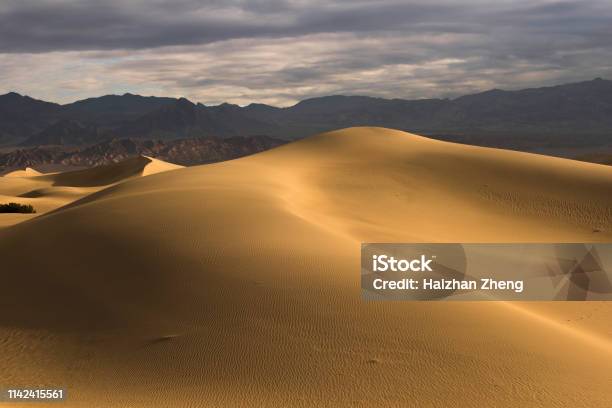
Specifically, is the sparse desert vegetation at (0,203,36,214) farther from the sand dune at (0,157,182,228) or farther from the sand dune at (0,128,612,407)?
the sand dune at (0,157,182,228)

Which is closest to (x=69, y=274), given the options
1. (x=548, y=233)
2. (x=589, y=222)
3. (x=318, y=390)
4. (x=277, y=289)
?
(x=277, y=289)

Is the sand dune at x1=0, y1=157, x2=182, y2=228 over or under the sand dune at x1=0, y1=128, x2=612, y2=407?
under

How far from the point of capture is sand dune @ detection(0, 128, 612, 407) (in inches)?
330

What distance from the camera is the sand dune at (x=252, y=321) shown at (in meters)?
8.38

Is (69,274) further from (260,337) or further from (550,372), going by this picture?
(550,372)

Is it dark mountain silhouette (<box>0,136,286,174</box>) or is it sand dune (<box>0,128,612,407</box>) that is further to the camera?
dark mountain silhouette (<box>0,136,286,174</box>)

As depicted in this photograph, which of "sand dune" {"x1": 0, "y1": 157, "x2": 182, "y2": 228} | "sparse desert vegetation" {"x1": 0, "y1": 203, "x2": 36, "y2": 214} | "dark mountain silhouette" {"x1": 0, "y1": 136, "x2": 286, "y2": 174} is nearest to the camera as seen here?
"sparse desert vegetation" {"x1": 0, "y1": 203, "x2": 36, "y2": 214}

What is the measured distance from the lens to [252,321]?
10.1 metres

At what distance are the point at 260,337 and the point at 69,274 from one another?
212 inches

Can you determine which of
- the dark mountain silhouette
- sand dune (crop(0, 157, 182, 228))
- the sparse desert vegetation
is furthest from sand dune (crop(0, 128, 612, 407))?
the dark mountain silhouette

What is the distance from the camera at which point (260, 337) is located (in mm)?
9672

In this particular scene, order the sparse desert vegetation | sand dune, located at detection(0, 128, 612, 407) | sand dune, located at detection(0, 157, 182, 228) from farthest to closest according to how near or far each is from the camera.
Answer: sand dune, located at detection(0, 157, 182, 228) → the sparse desert vegetation → sand dune, located at detection(0, 128, 612, 407)

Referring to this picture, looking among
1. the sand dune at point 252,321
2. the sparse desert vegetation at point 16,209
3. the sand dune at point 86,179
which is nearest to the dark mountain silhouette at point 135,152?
the sand dune at point 86,179

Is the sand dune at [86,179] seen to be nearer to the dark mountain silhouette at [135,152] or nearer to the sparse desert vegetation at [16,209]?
the sparse desert vegetation at [16,209]
